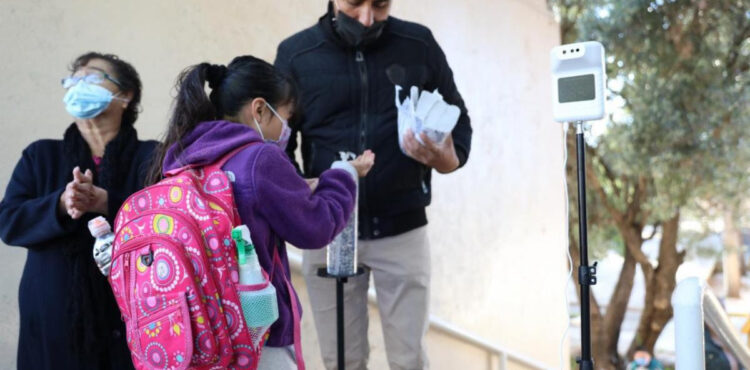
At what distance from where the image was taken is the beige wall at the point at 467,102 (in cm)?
301

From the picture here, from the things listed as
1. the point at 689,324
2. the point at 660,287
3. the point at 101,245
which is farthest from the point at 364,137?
the point at 660,287

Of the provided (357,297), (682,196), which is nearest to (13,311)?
(357,297)

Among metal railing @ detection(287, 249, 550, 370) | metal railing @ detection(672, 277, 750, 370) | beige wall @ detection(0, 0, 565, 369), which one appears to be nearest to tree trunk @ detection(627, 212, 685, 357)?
beige wall @ detection(0, 0, 565, 369)

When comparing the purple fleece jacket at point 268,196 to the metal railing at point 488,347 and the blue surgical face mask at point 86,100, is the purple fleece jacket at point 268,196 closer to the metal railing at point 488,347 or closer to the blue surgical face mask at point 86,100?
the blue surgical face mask at point 86,100

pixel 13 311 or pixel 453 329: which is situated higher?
pixel 13 311

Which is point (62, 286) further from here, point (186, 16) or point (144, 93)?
point (186, 16)

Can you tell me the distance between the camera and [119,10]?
128 inches

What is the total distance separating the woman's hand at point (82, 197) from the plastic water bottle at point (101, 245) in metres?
0.20

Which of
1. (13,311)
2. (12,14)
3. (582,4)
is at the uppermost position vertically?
(582,4)

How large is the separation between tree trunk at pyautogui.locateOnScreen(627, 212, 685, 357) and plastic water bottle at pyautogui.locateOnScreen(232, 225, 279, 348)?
8.69 metres

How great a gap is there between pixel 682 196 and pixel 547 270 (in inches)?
112

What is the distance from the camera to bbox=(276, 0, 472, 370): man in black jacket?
8.73ft

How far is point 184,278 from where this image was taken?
1676 mm

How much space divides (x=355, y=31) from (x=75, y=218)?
3.41 feet
